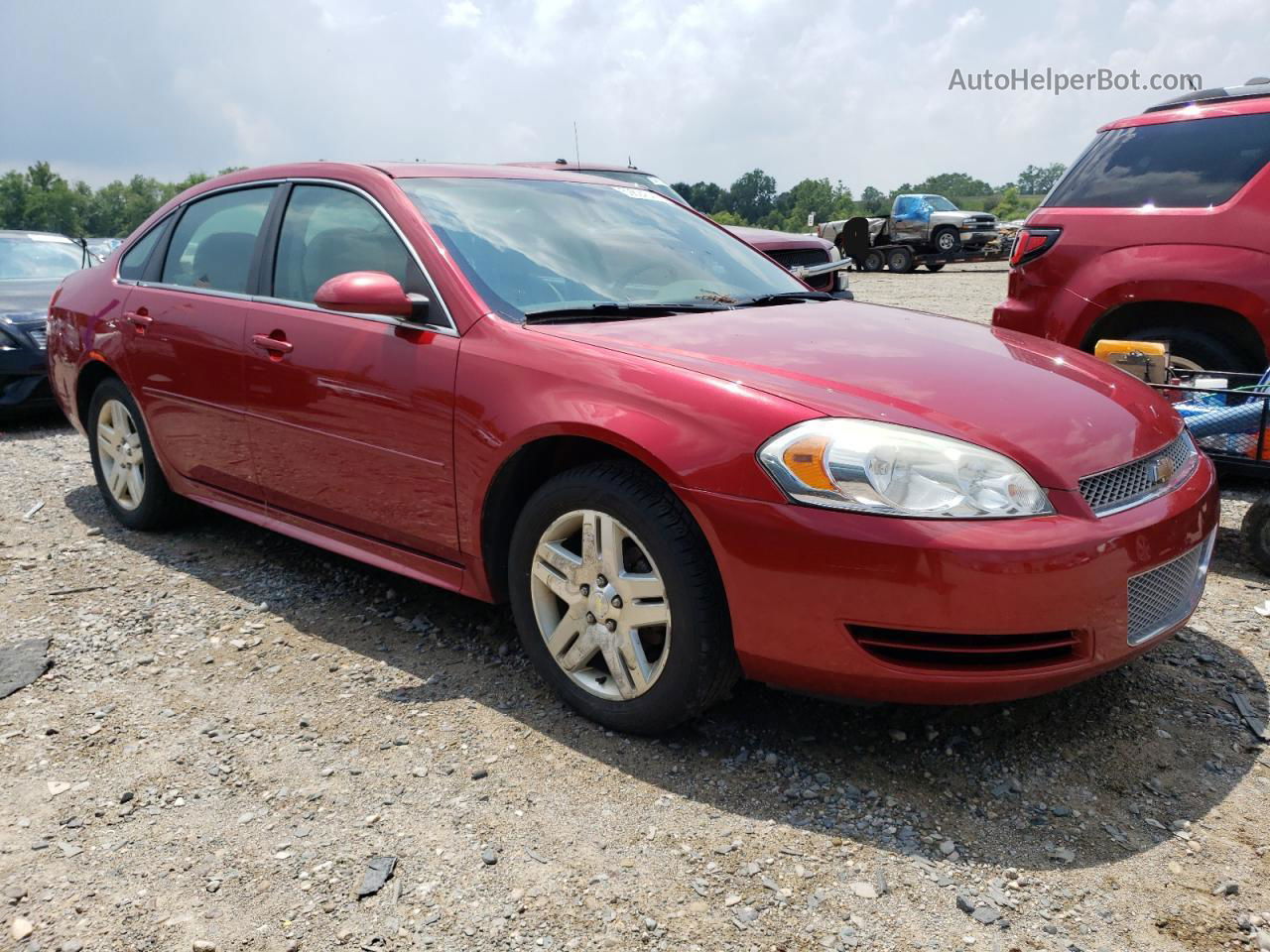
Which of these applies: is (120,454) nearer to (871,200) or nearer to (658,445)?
(658,445)

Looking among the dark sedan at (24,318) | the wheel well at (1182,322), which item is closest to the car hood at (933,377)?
the wheel well at (1182,322)

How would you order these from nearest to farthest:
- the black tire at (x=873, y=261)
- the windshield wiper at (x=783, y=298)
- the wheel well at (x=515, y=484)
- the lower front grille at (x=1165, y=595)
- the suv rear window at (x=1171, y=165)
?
1. the lower front grille at (x=1165, y=595)
2. the wheel well at (x=515, y=484)
3. the windshield wiper at (x=783, y=298)
4. the suv rear window at (x=1171, y=165)
5. the black tire at (x=873, y=261)

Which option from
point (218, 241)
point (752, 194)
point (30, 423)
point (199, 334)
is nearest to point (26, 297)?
point (30, 423)

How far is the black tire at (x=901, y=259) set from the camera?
28.0m

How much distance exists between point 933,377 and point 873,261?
89.6 feet

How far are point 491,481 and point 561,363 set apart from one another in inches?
16.1

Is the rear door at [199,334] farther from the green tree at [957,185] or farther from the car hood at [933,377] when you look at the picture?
the green tree at [957,185]

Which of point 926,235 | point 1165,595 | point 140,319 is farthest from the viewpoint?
point 926,235

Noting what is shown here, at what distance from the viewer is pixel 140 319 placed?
4.50m

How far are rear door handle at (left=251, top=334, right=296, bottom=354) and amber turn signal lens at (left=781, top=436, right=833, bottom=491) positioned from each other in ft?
6.52

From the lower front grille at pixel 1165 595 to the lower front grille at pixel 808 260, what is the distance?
21.6 feet

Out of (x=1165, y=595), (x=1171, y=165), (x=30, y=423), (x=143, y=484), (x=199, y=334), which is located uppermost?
(x=1171, y=165)

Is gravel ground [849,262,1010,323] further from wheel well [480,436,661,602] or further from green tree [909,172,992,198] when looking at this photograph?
green tree [909,172,992,198]

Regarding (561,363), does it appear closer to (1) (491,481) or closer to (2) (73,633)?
(1) (491,481)
